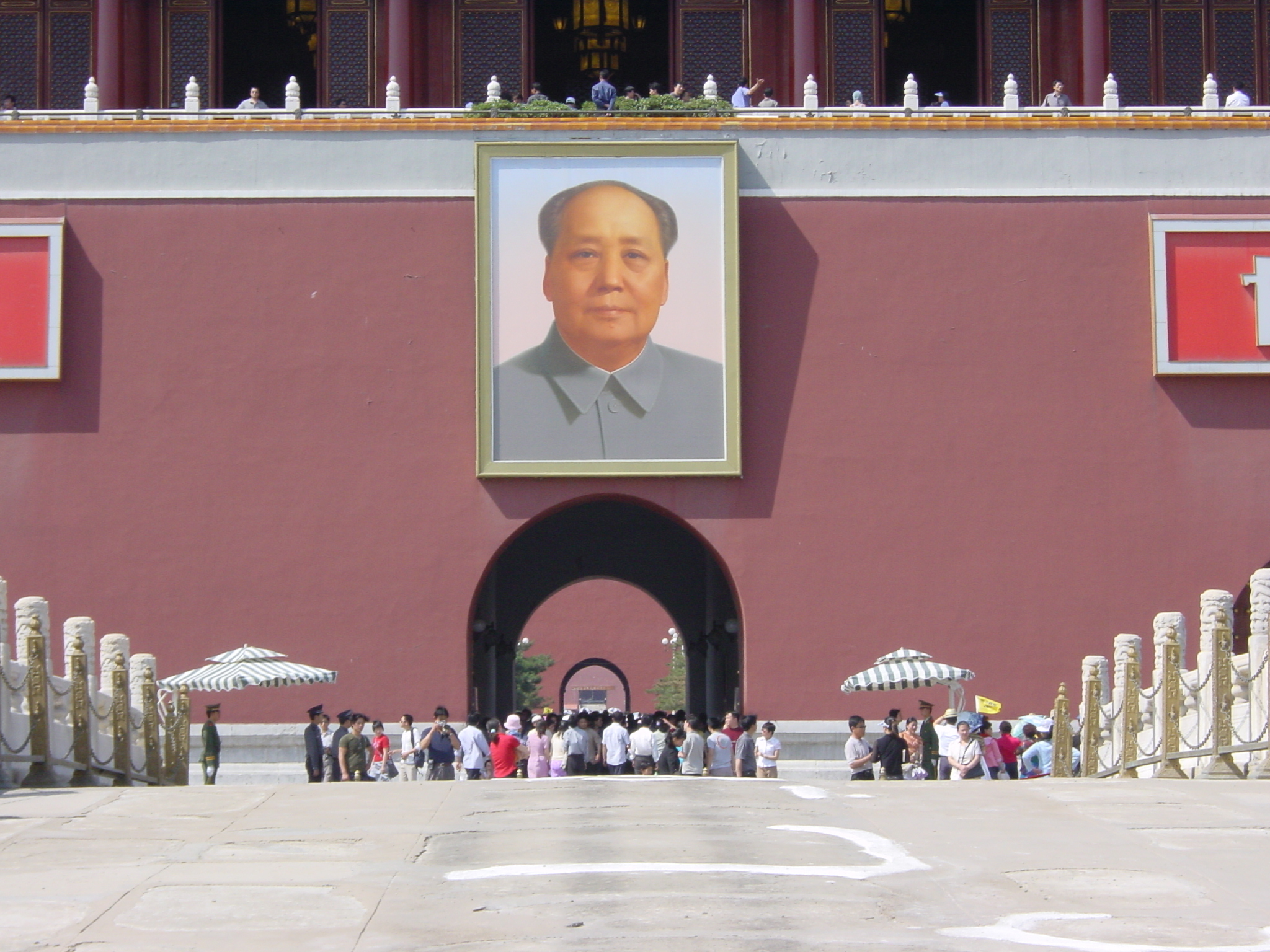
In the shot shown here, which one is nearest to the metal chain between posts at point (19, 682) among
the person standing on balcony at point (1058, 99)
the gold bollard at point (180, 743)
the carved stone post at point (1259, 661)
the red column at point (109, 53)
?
the gold bollard at point (180, 743)

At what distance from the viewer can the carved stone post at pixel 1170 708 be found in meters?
15.0

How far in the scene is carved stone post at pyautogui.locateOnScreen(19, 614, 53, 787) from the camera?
1406 centimetres

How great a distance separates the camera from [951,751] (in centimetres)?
1656

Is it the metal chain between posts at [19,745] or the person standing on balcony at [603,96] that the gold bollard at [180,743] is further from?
the person standing on balcony at [603,96]

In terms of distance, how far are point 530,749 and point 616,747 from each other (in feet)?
2.86

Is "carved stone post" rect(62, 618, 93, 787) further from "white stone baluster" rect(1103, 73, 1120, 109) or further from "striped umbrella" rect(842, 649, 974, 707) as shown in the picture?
"white stone baluster" rect(1103, 73, 1120, 109)

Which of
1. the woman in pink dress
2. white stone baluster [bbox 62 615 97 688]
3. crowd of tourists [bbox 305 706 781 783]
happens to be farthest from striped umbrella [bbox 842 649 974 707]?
white stone baluster [bbox 62 615 97 688]

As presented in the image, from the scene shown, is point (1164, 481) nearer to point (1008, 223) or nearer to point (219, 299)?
point (1008, 223)

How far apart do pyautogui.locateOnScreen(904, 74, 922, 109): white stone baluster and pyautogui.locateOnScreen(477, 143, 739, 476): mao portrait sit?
2.05m

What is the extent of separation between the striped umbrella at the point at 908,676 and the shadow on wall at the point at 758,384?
6.75ft

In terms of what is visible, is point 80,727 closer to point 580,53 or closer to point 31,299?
point 31,299

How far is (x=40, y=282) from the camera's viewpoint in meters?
20.3

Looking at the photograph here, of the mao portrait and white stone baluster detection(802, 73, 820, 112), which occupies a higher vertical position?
white stone baluster detection(802, 73, 820, 112)

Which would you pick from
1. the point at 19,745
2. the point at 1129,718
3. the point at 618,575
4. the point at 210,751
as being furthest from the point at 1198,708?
the point at 618,575
